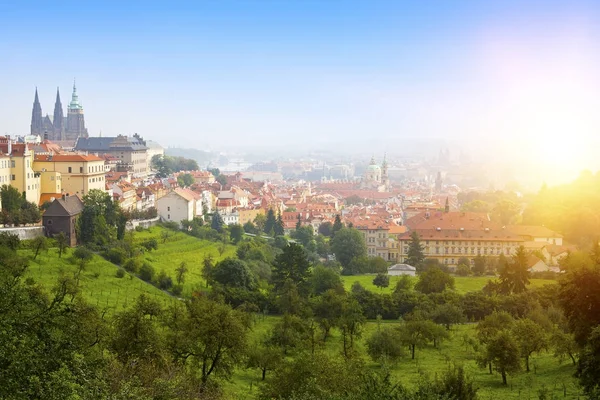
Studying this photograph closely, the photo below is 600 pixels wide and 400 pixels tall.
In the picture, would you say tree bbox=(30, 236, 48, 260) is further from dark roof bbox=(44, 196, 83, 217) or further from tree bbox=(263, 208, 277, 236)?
tree bbox=(263, 208, 277, 236)

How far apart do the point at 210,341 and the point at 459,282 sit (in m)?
34.6

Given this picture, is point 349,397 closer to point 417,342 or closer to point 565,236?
point 417,342

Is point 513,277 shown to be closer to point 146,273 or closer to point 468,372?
point 468,372

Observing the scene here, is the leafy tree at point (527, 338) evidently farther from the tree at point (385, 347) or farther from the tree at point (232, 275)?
the tree at point (232, 275)

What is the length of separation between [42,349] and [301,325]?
1731 cm

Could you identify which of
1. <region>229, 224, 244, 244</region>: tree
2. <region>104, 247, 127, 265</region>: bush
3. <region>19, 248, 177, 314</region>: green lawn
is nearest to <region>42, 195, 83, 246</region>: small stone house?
<region>104, 247, 127, 265</region>: bush

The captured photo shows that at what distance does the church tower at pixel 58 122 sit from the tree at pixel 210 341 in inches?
4410

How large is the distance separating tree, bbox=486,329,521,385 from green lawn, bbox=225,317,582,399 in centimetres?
53

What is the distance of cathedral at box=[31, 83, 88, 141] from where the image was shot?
131m

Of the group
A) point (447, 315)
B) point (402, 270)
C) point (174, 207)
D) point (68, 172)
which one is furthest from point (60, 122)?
point (447, 315)

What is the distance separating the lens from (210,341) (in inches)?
936

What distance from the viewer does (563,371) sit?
28203mm

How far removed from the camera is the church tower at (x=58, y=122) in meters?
130

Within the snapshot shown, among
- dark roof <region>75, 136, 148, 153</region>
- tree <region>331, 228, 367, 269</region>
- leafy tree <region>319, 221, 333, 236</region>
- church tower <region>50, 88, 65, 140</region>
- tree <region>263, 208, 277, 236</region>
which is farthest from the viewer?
church tower <region>50, 88, 65, 140</region>
